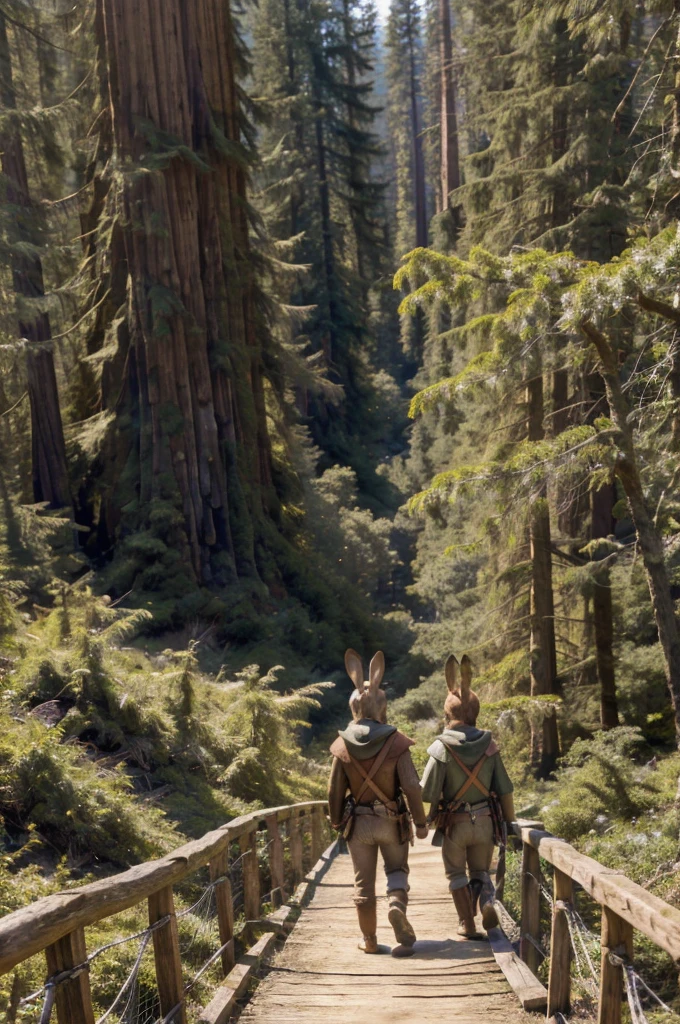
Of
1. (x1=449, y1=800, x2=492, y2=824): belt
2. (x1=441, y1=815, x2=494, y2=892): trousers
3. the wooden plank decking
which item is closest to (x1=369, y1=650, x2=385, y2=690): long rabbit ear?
(x1=449, y1=800, x2=492, y2=824): belt

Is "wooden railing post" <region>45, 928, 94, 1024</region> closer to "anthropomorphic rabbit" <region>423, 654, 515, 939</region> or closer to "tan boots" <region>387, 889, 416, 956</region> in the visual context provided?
"tan boots" <region>387, 889, 416, 956</region>

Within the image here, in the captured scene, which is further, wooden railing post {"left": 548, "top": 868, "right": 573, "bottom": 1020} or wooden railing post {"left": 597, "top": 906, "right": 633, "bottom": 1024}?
wooden railing post {"left": 548, "top": 868, "right": 573, "bottom": 1020}

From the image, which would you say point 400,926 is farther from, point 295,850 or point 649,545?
point 649,545

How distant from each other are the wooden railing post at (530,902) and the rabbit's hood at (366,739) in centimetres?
107

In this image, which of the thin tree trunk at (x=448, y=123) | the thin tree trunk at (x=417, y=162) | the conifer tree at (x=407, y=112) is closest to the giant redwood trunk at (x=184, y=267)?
the thin tree trunk at (x=448, y=123)

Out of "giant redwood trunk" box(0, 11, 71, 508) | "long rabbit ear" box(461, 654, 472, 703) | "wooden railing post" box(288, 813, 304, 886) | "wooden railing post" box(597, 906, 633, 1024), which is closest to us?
"wooden railing post" box(597, 906, 633, 1024)

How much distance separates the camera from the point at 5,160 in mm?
18859

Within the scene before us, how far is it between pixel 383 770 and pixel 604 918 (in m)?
2.72

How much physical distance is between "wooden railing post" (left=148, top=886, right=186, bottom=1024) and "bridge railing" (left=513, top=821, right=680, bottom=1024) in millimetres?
1732

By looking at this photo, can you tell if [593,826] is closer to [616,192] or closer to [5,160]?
[616,192]

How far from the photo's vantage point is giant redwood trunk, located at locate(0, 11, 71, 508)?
18.1 meters

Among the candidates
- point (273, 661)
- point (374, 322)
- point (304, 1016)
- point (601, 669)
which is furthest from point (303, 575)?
point (374, 322)

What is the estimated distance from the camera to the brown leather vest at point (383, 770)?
20.1ft

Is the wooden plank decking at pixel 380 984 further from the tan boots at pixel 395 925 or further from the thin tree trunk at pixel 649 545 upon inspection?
the thin tree trunk at pixel 649 545
